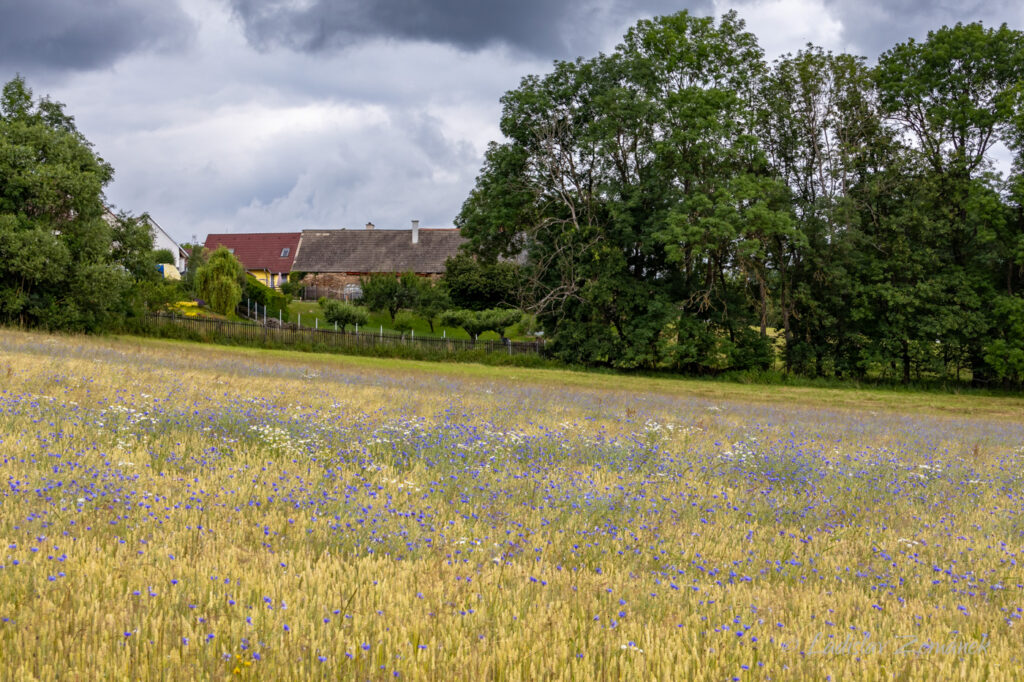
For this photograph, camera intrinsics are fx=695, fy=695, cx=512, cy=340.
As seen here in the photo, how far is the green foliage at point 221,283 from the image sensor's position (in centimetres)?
5072

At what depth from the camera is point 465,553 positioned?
4.91 meters

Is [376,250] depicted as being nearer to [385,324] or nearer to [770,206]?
[385,324]

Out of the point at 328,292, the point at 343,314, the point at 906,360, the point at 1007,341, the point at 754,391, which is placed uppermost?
the point at 328,292

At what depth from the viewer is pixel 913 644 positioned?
384cm

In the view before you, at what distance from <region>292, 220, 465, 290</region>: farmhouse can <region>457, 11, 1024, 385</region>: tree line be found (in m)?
38.6

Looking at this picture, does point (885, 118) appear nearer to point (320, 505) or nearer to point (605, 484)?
point (605, 484)

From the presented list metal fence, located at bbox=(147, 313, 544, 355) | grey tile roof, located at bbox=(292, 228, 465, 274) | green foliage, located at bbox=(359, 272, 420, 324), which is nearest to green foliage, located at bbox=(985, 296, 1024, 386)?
metal fence, located at bbox=(147, 313, 544, 355)

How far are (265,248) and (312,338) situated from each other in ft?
163

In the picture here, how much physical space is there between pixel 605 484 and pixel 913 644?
12.4ft

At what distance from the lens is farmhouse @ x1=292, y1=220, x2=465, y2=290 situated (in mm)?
77250

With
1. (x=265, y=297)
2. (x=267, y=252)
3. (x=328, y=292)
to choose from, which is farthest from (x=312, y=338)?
(x=267, y=252)

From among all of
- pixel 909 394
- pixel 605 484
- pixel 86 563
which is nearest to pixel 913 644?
pixel 605 484

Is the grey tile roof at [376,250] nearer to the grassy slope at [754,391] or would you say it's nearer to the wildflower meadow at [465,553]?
the grassy slope at [754,391]

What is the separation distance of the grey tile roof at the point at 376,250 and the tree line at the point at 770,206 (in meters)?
38.7
